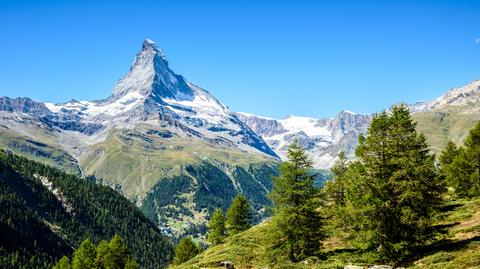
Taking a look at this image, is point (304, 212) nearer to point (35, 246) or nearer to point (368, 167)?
point (368, 167)

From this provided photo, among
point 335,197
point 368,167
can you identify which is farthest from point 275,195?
point 335,197

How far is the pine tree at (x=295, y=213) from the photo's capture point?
130 feet

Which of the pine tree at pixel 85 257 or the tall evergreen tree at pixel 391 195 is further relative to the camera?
the pine tree at pixel 85 257

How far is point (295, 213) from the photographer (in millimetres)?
39250

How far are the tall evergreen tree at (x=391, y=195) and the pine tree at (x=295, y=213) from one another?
25.1ft

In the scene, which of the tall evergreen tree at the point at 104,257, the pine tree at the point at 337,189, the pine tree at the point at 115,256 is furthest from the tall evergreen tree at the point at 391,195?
the pine tree at the point at 115,256

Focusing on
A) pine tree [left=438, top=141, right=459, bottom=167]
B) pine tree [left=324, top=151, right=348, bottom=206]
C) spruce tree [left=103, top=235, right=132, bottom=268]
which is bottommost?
spruce tree [left=103, top=235, right=132, bottom=268]

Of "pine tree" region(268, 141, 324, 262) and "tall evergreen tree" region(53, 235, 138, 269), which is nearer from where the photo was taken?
"pine tree" region(268, 141, 324, 262)

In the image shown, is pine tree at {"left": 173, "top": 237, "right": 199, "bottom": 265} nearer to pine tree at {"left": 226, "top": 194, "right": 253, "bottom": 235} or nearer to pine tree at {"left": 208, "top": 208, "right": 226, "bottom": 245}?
pine tree at {"left": 208, "top": 208, "right": 226, "bottom": 245}

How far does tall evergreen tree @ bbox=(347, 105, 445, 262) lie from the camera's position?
29.6 metres

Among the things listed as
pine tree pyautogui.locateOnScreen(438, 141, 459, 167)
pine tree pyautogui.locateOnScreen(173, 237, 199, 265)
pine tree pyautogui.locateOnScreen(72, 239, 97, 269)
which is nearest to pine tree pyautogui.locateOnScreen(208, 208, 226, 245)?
pine tree pyautogui.locateOnScreen(173, 237, 199, 265)

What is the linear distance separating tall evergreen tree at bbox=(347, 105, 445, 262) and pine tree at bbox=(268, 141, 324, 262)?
301 inches

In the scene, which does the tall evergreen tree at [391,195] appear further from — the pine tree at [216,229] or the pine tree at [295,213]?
the pine tree at [216,229]

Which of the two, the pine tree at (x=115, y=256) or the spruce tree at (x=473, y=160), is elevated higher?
the spruce tree at (x=473, y=160)
